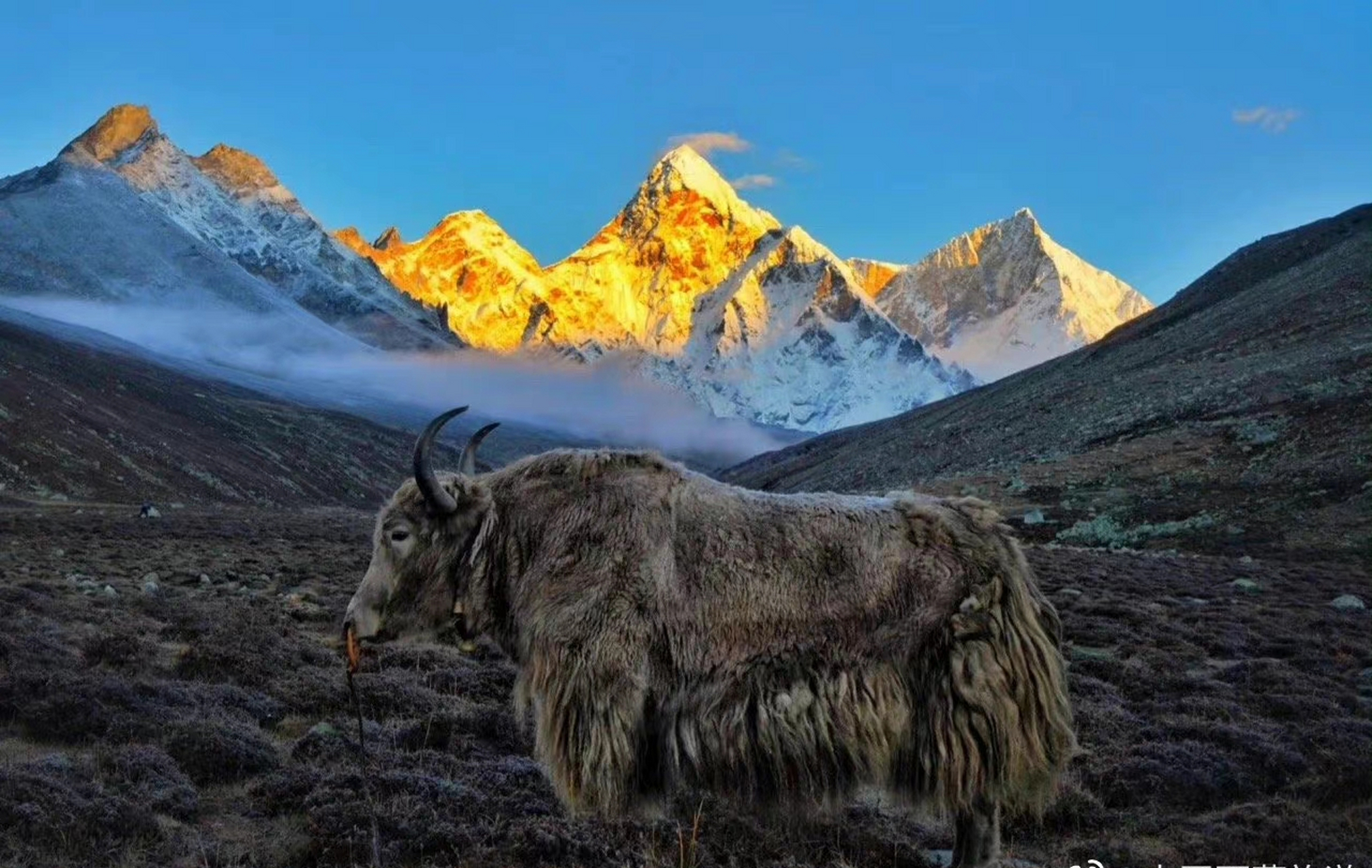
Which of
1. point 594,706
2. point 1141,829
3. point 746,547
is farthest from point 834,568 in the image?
point 1141,829

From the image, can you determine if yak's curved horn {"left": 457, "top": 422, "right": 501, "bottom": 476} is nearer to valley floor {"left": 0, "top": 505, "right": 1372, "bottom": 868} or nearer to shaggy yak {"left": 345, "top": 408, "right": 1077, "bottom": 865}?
shaggy yak {"left": 345, "top": 408, "right": 1077, "bottom": 865}

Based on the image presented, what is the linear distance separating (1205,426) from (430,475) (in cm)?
5008

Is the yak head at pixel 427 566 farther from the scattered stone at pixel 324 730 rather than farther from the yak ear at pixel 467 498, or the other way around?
the scattered stone at pixel 324 730

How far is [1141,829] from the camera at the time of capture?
7754 mm

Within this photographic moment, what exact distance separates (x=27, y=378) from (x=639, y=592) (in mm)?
92023

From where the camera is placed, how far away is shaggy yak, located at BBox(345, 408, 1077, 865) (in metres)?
5.79

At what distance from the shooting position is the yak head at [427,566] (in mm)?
6641

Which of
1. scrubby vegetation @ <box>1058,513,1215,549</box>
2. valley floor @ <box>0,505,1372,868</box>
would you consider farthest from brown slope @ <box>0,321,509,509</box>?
valley floor @ <box>0,505,1372,868</box>

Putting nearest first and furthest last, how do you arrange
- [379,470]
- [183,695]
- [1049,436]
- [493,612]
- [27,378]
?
[493,612] → [183,695] → [1049,436] → [27,378] → [379,470]

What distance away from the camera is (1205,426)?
158ft

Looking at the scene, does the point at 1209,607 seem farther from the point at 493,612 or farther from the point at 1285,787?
the point at 493,612

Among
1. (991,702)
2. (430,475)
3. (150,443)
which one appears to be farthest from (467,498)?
(150,443)

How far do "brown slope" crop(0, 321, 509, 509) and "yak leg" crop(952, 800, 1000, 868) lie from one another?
58.6 meters

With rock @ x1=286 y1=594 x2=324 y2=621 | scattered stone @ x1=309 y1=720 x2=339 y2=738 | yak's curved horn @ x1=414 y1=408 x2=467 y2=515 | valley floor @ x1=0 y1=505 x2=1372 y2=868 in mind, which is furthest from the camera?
rock @ x1=286 y1=594 x2=324 y2=621
